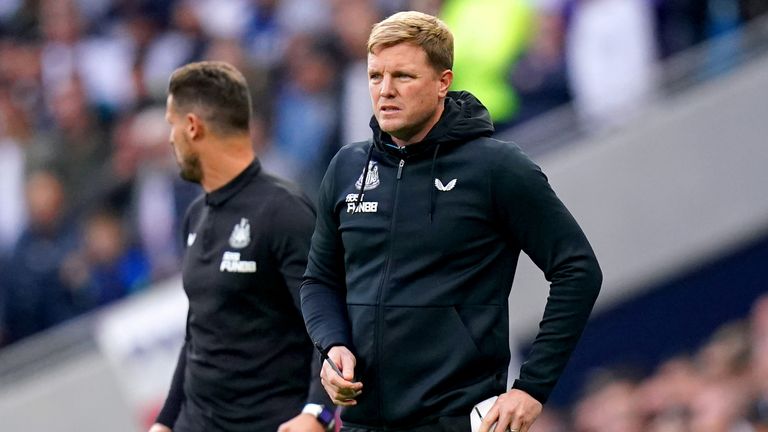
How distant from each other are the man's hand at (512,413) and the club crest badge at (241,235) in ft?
4.57

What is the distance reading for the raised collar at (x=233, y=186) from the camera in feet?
16.7

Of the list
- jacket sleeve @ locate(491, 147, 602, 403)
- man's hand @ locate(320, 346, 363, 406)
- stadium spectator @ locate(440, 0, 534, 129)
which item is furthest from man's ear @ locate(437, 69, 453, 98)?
stadium spectator @ locate(440, 0, 534, 129)

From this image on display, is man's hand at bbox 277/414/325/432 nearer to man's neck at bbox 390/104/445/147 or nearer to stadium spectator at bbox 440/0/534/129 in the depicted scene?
man's neck at bbox 390/104/445/147

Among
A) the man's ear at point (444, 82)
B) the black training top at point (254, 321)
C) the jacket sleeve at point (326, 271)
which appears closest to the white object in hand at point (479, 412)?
the jacket sleeve at point (326, 271)

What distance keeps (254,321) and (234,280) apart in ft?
0.48

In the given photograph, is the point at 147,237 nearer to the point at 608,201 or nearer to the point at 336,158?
the point at 608,201

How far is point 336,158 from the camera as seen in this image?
433 cm

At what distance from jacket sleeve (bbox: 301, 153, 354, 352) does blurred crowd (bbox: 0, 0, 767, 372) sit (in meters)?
4.42

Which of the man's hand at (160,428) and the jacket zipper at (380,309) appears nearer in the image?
the jacket zipper at (380,309)

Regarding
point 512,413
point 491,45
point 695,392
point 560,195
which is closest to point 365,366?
point 512,413

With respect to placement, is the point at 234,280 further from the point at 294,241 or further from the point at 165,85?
the point at 165,85

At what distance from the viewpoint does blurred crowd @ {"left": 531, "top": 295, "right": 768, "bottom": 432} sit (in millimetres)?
8062

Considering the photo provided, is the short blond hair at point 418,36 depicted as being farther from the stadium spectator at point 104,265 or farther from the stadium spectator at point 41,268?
the stadium spectator at point 41,268

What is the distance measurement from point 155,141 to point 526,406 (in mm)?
7201
